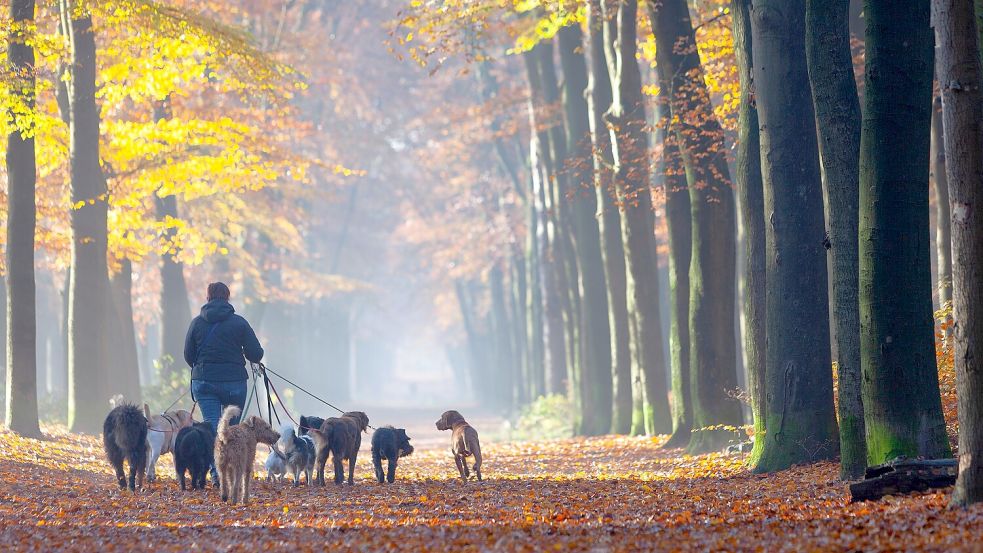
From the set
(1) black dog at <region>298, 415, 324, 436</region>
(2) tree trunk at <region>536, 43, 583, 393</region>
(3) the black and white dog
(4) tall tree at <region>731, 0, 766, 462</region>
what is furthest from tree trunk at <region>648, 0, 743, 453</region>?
(2) tree trunk at <region>536, 43, 583, 393</region>

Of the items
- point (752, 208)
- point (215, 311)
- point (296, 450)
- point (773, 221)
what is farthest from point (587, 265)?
point (215, 311)

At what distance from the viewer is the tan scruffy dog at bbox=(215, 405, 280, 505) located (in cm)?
1141

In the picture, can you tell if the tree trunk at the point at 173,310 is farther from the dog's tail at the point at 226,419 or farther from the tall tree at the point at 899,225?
the tall tree at the point at 899,225

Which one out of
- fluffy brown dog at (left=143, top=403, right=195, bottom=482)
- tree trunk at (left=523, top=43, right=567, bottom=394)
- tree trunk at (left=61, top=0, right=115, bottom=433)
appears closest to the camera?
fluffy brown dog at (left=143, top=403, right=195, bottom=482)

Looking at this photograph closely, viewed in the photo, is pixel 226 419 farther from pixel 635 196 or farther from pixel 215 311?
pixel 635 196

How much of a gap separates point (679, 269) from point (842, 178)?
7.24 meters

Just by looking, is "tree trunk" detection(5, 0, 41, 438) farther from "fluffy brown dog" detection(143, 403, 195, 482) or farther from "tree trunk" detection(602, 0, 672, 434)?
"tree trunk" detection(602, 0, 672, 434)

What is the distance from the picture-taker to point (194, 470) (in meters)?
12.7

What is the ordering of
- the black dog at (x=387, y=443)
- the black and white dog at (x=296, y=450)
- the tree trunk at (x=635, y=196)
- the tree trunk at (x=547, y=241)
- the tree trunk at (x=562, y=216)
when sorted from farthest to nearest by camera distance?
the tree trunk at (x=547, y=241)
the tree trunk at (x=562, y=216)
the tree trunk at (x=635, y=196)
the black dog at (x=387, y=443)
the black and white dog at (x=296, y=450)

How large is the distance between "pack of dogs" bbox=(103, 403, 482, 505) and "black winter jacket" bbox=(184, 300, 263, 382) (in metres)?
0.60

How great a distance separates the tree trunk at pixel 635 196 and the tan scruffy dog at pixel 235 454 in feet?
30.5

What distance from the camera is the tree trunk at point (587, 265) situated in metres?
25.2

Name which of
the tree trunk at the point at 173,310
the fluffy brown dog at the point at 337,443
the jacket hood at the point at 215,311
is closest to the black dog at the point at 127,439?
the jacket hood at the point at 215,311

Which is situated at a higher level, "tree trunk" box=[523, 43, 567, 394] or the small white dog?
"tree trunk" box=[523, 43, 567, 394]
